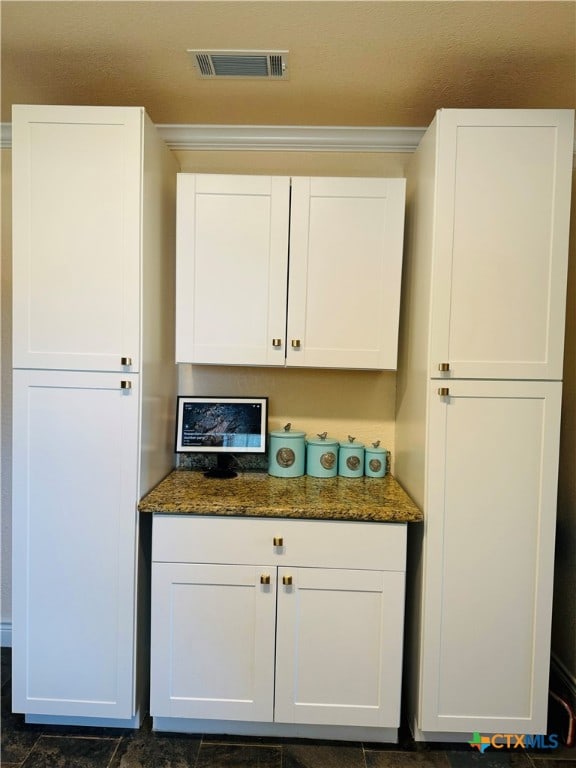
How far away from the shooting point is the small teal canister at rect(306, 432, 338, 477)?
2010 mm

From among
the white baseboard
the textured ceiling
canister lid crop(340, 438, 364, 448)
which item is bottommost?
the white baseboard

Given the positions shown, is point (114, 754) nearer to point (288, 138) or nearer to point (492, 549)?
point (492, 549)

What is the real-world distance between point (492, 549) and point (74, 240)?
1.93m

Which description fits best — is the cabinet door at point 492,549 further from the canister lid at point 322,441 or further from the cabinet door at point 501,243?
the canister lid at point 322,441

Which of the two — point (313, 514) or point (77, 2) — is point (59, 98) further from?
point (313, 514)

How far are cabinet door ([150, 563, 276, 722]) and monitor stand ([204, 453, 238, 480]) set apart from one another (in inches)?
17.7

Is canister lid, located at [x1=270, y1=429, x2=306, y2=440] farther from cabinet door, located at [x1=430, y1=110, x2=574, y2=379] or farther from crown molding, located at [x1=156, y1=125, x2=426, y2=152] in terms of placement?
crown molding, located at [x1=156, y1=125, x2=426, y2=152]

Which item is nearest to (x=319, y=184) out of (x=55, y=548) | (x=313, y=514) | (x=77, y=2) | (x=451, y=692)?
(x=77, y=2)

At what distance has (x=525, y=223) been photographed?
1574 millimetres

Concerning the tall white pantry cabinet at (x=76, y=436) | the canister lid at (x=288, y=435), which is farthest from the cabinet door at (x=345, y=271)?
the tall white pantry cabinet at (x=76, y=436)

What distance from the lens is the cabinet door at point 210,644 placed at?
5.40ft

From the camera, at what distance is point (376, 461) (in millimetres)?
2035

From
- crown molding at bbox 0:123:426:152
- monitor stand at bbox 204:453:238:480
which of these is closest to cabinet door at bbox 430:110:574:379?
crown molding at bbox 0:123:426:152

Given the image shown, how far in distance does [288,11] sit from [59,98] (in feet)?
3.67
